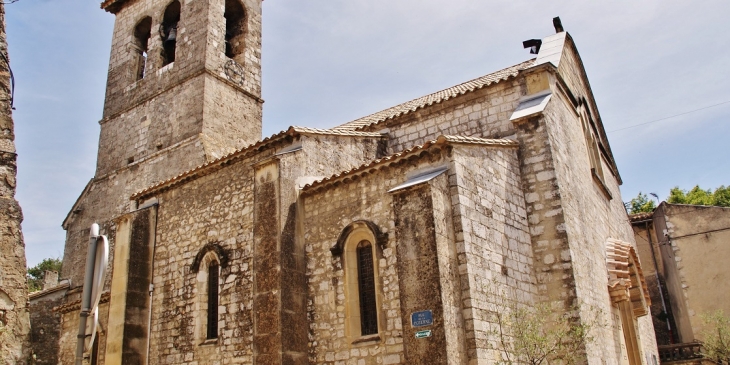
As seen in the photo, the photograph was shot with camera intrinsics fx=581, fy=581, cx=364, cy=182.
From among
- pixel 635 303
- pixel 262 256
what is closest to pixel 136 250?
pixel 262 256

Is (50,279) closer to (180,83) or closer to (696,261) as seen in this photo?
(180,83)

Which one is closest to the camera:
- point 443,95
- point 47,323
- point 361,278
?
point 361,278

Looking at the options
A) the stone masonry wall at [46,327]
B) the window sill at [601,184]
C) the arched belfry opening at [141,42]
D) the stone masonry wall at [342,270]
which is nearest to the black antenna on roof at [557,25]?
the window sill at [601,184]

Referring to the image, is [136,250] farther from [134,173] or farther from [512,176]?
[512,176]

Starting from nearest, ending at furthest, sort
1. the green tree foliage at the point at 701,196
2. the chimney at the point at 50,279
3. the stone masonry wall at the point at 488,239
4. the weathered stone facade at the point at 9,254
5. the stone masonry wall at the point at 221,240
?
the weathered stone facade at the point at 9,254, the stone masonry wall at the point at 488,239, the stone masonry wall at the point at 221,240, the chimney at the point at 50,279, the green tree foliage at the point at 701,196

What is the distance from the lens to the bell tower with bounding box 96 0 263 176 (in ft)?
59.5

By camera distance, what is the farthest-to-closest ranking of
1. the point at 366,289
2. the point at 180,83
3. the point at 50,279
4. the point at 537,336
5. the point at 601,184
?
the point at 50,279
the point at 180,83
the point at 601,184
the point at 366,289
the point at 537,336

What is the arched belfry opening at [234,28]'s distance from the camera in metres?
20.6

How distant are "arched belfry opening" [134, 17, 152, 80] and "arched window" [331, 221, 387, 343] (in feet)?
44.0

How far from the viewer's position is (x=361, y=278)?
10859 mm

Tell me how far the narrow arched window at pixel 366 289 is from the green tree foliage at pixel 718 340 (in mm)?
12064

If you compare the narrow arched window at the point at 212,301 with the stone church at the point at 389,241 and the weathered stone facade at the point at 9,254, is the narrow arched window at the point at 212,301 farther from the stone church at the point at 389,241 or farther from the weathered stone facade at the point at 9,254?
the weathered stone facade at the point at 9,254

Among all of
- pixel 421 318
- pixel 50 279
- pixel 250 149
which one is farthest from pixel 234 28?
pixel 421 318

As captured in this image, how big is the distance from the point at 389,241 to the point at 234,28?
44.4 feet
